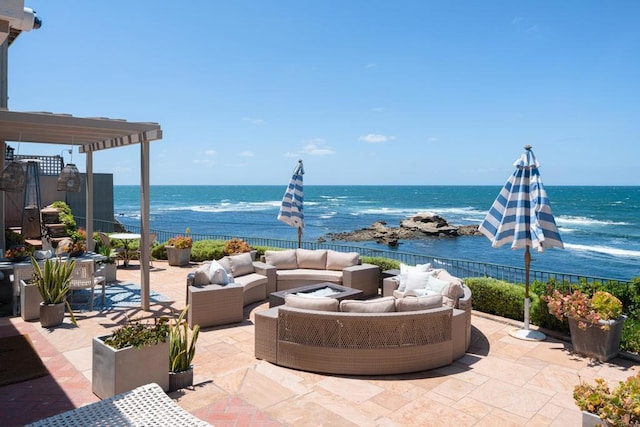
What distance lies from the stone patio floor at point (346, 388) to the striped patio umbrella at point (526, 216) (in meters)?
1.06

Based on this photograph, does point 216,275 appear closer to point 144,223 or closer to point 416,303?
point 144,223

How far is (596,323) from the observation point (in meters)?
5.05

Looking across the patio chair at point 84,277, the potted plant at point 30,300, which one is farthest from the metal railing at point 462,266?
the potted plant at point 30,300

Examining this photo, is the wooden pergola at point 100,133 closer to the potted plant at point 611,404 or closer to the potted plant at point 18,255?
the potted plant at point 18,255

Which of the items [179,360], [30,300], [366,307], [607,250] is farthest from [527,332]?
[607,250]

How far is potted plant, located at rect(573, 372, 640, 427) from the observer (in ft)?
A: 8.21

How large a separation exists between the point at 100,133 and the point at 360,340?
5.64 meters

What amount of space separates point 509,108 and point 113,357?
25454mm

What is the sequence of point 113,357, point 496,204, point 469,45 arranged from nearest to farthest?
point 113,357
point 496,204
point 469,45

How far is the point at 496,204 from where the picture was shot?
624 centimetres

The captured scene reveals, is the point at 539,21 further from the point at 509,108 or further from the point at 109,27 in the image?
the point at 509,108

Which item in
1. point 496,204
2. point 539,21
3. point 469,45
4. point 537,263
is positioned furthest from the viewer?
point 537,263

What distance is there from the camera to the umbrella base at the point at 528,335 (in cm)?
579

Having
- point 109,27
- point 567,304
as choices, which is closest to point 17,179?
point 109,27
